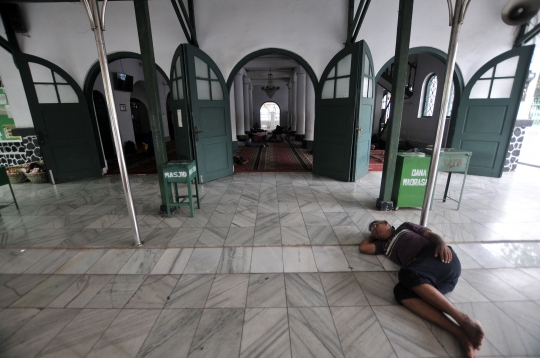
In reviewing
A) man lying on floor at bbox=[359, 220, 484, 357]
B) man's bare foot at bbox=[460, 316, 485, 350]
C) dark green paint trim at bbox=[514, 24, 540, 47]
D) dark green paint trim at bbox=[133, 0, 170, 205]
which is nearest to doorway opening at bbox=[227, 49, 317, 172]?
dark green paint trim at bbox=[133, 0, 170, 205]

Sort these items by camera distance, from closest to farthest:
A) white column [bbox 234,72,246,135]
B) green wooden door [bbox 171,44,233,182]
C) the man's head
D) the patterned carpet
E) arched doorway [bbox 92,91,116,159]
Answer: the man's head → green wooden door [bbox 171,44,233,182] → the patterned carpet → arched doorway [bbox 92,91,116,159] → white column [bbox 234,72,246,135]

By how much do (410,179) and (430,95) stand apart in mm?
6938

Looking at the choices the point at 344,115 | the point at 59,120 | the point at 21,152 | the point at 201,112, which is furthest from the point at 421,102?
the point at 21,152

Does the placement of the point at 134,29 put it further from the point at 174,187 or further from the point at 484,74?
the point at 484,74

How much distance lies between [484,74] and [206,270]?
6.92 meters

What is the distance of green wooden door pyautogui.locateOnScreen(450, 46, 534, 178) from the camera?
512cm

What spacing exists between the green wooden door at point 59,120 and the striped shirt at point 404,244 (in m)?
6.58

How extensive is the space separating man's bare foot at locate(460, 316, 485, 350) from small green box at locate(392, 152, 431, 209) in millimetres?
2298

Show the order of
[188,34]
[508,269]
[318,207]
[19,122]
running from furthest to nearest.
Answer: [19,122], [188,34], [318,207], [508,269]

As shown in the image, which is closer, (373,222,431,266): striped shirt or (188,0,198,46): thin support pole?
(373,222,431,266): striped shirt

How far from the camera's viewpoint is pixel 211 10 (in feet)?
17.8

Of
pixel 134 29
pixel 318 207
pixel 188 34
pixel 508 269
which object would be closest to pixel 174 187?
pixel 318 207

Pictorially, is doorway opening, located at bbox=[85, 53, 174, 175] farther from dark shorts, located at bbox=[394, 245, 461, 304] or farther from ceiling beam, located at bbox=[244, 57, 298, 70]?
dark shorts, located at bbox=[394, 245, 461, 304]

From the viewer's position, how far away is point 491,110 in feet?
17.7
